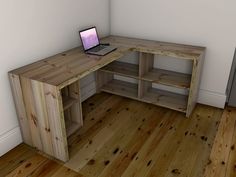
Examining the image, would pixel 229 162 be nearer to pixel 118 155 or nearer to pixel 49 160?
pixel 118 155

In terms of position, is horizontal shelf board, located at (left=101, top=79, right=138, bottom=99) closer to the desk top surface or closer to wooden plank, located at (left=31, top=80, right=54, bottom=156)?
the desk top surface

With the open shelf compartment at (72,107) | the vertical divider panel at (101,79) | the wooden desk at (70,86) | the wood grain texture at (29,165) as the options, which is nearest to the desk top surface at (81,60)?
the wooden desk at (70,86)

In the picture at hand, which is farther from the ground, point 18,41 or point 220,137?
point 18,41

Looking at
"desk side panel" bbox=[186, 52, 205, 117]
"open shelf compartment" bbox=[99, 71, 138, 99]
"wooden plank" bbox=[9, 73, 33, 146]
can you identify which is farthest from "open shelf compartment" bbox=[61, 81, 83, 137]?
"desk side panel" bbox=[186, 52, 205, 117]

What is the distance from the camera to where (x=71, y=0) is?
2.27 m

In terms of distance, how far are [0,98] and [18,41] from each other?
18.9 inches

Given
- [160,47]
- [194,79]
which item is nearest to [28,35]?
[160,47]

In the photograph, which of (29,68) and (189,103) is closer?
(29,68)

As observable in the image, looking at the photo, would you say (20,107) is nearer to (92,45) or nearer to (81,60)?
(81,60)

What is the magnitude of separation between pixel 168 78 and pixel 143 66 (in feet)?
1.01

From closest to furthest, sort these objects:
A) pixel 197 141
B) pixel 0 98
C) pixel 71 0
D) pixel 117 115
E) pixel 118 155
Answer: pixel 0 98 → pixel 118 155 → pixel 197 141 → pixel 71 0 → pixel 117 115

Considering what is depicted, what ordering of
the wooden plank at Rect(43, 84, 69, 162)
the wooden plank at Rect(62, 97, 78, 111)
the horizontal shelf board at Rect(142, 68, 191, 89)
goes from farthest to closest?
the horizontal shelf board at Rect(142, 68, 191, 89) < the wooden plank at Rect(62, 97, 78, 111) < the wooden plank at Rect(43, 84, 69, 162)

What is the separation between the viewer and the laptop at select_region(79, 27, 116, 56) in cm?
226

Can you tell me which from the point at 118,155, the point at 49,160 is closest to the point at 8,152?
the point at 49,160
